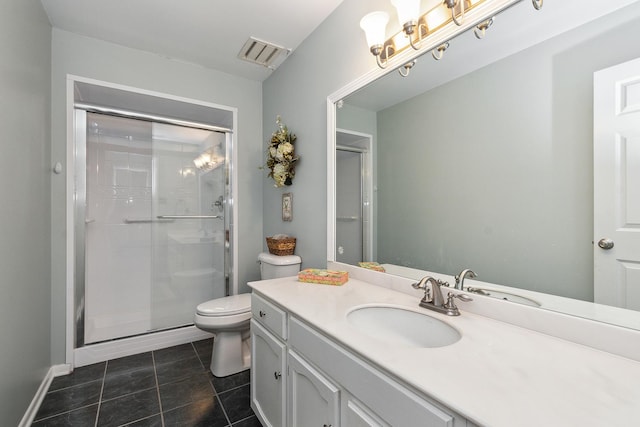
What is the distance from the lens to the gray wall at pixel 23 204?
1.29 meters

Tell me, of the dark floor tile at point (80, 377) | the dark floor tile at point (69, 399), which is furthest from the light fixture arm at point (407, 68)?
the dark floor tile at point (80, 377)

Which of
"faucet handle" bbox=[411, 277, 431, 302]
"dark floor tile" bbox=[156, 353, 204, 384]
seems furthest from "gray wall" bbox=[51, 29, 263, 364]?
"faucet handle" bbox=[411, 277, 431, 302]

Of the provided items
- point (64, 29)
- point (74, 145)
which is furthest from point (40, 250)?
point (64, 29)

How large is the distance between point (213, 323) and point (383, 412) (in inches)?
59.3

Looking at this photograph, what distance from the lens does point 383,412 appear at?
747mm

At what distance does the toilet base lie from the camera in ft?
6.56

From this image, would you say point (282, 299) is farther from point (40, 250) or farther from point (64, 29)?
point (64, 29)

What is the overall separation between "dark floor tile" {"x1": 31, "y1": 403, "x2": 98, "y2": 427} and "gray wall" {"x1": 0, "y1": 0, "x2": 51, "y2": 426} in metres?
0.14

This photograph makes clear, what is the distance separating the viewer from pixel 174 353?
2357 millimetres

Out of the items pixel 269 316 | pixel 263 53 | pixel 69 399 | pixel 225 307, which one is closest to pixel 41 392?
pixel 69 399

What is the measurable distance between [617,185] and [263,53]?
234cm

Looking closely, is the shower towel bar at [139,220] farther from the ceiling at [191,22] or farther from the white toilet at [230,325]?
the ceiling at [191,22]

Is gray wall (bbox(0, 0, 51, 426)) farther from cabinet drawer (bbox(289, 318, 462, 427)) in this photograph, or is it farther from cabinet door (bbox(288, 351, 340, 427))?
cabinet drawer (bbox(289, 318, 462, 427))

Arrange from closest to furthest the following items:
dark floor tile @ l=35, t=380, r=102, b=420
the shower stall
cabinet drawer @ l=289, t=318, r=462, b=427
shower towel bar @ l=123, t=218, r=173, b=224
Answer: cabinet drawer @ l=289, t=318, r=462, b=427
dark floor tile @ l=35, t=380, r=102, b=420
the shower stall
shower towel bar @ l=123, t=218, r=173, b=224
